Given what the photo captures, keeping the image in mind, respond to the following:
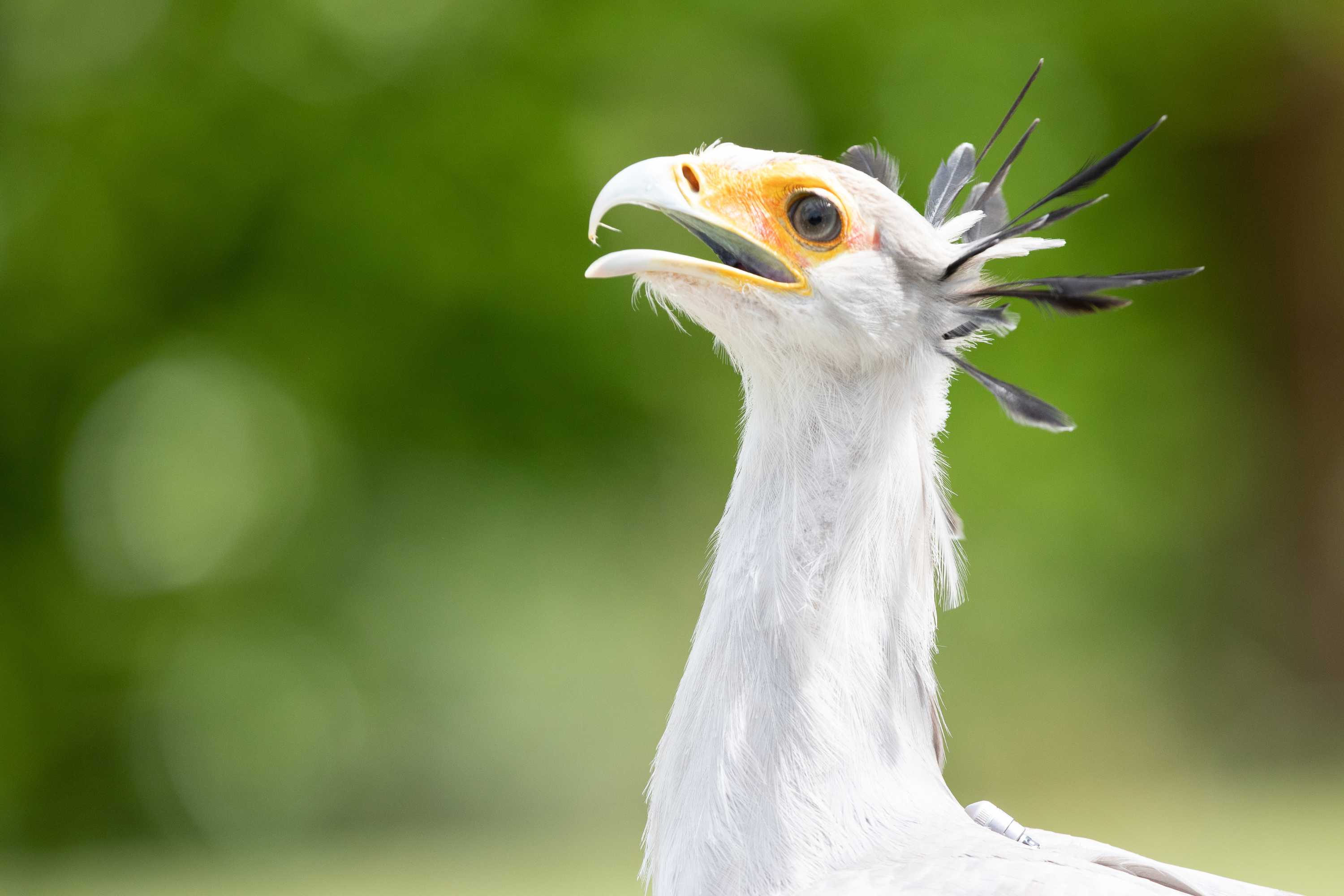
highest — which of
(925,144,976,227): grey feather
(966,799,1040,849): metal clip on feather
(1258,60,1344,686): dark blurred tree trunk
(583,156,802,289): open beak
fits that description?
(1258,60,1344,686): dark blurred tree trunk

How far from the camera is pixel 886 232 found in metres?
1.65

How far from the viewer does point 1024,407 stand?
154 centimetres

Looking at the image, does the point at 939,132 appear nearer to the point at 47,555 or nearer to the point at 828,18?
the point at 828,18

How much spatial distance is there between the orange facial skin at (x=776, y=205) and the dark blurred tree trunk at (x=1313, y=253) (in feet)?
19.0

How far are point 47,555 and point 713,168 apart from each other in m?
4.83

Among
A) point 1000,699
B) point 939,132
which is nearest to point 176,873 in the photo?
point 1000,699

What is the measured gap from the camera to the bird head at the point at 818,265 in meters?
1.60

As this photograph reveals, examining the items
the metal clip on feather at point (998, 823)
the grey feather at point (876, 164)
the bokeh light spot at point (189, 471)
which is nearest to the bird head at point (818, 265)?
the grey feather at point (876, 164)

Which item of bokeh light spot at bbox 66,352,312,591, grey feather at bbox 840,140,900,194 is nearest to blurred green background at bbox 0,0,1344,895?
bokeh light spot at bbox 66,352,312,591

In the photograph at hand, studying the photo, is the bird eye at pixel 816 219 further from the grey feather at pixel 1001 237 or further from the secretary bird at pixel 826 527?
the grey feather at pixel 1001 237

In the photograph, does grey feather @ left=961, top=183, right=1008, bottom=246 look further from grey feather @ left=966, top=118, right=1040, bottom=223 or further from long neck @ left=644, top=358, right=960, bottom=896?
long neck @ left=644, top=358, right=960, bottom=896

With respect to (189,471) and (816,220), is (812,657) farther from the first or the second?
(189,471)

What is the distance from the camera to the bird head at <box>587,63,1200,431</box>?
160 centimetres

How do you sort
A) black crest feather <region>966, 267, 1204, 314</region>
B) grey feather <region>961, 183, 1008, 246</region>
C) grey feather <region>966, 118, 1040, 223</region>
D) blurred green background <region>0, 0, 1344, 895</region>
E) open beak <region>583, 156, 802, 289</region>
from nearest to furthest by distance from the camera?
black crest feather <region>966, 267, 1204, 314</region>
open beak <region>583, 156, 802, 289</region>
grey feather <region>966, 118, 1040, 223</region>
grey feather <region>961, 183, 1008, 246</region>
blurred green background <region>0, 0, 1344, 895</region>
